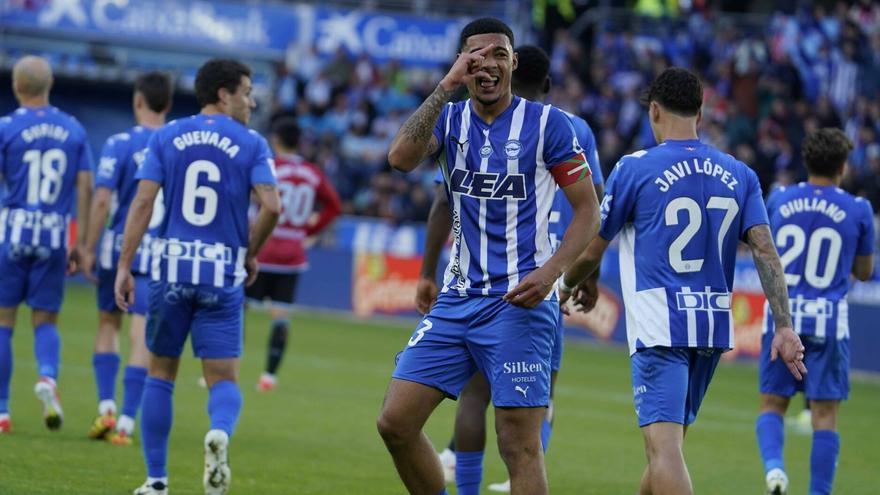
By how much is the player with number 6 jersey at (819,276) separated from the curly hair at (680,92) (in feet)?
7.76

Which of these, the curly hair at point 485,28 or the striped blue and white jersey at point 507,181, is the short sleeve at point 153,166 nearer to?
the striped blue and white jersey at point 507,181

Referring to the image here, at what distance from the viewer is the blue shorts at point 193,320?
7844 mm

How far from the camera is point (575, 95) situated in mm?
26969

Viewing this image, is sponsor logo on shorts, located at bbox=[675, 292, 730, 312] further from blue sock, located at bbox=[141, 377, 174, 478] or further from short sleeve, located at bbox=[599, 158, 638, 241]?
blue sock, located at bbox=[141, 377, 174, 478]

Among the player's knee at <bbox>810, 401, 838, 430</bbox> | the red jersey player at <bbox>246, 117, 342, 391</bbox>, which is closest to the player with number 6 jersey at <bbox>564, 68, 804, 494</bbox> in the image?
the player's knee at <bbox>810, 401, 838, 430</bbox>

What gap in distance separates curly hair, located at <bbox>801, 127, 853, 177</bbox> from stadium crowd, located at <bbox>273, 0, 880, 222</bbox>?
12625 millimetres

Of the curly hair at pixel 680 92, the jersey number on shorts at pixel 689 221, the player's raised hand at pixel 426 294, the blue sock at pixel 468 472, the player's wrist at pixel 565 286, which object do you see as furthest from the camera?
the blue sock at pixel 468 472

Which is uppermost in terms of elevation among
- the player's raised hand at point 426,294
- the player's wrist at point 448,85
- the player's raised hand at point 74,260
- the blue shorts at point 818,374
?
the player's wrist at point 448,85

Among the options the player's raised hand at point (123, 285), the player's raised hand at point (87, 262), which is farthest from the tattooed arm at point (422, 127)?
the player's raised hand at point (87, 262)

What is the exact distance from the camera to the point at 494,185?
6.37 metres

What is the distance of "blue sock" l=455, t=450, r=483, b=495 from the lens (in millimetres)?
7699

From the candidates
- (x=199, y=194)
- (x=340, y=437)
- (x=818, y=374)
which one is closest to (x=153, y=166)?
(x=199, y=194)

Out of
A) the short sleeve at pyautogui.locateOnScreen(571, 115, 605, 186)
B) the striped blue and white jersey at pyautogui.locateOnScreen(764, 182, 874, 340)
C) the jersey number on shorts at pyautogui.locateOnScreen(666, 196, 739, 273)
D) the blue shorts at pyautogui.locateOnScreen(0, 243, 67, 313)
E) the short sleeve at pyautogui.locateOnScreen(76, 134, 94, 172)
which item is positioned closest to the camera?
the jersey number on shorts at pyautogui.locateOnScreen(666, 196, 739, 273)

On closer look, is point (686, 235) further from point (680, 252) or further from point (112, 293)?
point (112, 293)
